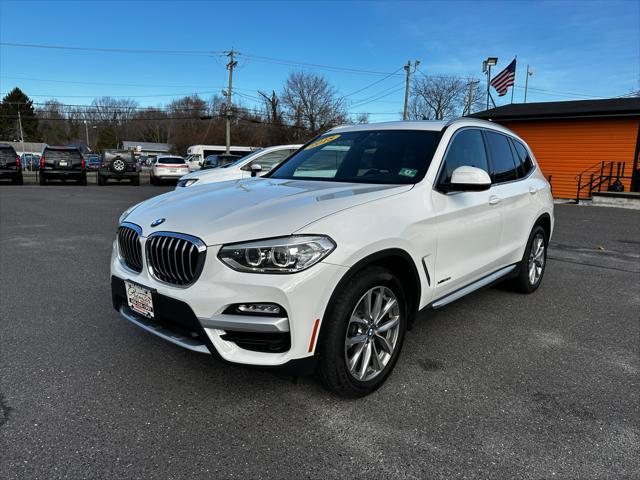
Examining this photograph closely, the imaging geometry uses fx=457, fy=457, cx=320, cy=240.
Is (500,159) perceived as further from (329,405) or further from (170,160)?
(170,160)

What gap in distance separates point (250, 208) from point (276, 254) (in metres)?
0.47

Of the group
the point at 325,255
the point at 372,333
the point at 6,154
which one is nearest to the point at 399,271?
the point at 372,333

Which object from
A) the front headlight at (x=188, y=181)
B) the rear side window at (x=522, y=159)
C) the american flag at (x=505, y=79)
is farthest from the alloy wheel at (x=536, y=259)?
the american flag at (x=505, y=79)

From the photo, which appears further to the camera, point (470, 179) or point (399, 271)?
point (470, 179)

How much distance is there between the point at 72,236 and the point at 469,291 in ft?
23.2

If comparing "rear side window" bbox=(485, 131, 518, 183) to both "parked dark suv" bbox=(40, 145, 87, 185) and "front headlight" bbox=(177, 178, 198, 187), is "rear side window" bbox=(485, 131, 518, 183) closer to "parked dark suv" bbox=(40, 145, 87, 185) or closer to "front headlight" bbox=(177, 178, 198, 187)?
"front headlight" bbox=(177, 178, 198, 187)

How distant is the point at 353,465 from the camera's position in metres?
2.20

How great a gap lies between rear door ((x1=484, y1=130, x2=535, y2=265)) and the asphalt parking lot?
2.14ft

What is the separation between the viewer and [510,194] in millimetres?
4246

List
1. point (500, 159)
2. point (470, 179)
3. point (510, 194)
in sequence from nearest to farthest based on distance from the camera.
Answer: point (470, 179) < point (510, 194) < point (500, 159)

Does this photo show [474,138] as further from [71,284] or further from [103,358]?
[71,284]

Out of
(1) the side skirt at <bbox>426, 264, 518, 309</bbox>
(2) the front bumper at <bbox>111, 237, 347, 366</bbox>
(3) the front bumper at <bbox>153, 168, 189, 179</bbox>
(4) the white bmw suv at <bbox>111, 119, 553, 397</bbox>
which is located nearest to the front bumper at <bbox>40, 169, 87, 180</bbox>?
(3) the front bumper at <bbox>153, 168, 189, 179</bbox>

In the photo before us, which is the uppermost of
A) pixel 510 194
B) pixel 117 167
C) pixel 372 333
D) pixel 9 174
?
pixel 117 167

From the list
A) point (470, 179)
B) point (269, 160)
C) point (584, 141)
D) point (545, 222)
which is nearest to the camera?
point (470, 179)
